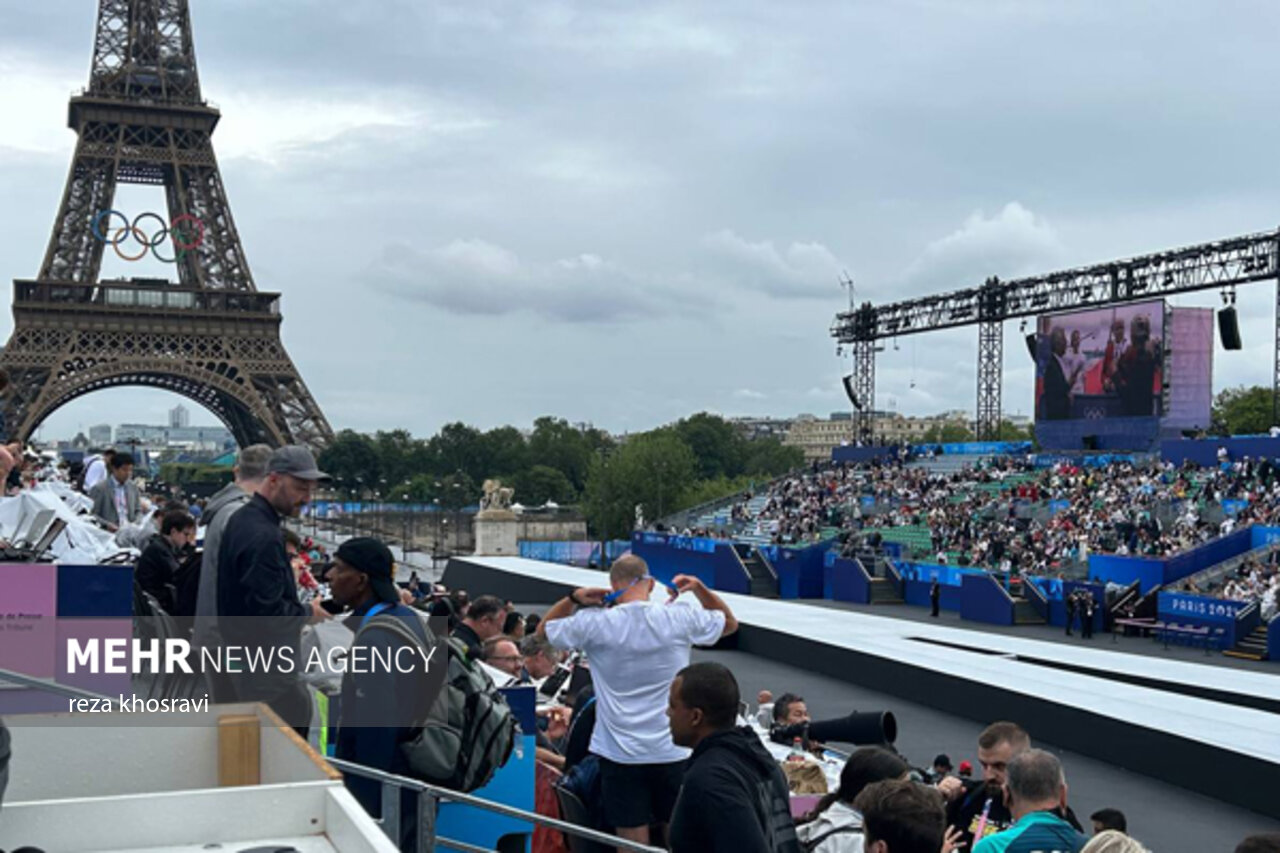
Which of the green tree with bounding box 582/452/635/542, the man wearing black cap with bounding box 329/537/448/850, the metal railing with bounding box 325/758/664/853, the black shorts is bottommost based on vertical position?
the green tree with bounding box 582/452/635/542

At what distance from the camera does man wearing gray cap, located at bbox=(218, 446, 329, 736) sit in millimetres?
4484

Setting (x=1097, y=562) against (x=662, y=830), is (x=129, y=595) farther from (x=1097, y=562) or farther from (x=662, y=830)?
Answer: (x=1097, y=562)

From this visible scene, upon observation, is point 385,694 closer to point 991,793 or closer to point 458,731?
point 458,731

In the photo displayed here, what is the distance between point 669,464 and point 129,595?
6290 cm

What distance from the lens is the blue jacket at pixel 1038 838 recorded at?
3826 mm

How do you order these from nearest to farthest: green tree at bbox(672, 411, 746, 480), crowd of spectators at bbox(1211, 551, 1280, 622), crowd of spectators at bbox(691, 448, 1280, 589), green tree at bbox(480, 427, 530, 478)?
crowd of spectators at bbox(1211, 551, 1280, 622)
crowd of spectators at bbox(691, 448, 1280, 589)
green tree at bbox(480, 427, 530, 478)
green tree at bbox(672, 411, 746, 480)

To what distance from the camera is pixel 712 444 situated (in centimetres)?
11625

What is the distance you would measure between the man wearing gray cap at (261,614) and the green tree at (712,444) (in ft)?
349

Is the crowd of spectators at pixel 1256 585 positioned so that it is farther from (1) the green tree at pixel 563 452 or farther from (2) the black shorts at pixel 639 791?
(1) the green tree at pixel 563 452

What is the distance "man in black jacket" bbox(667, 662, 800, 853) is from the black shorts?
1.23 m

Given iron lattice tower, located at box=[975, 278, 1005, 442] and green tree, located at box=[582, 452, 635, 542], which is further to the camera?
green tree, located at box=[582, 452, 635, 542]

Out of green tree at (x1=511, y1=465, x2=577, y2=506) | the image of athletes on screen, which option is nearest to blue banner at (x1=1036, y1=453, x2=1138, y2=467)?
the image of athletes on screen

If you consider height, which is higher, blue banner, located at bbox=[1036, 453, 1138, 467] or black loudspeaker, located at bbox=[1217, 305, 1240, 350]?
black loudspeaker, located at bbox=[1217, 305, 1240, 350]

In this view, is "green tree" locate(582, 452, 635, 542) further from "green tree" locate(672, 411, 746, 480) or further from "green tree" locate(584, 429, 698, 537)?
"green tree" locate(672, 411, 746, 480)
